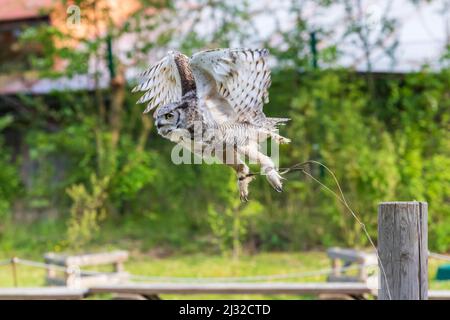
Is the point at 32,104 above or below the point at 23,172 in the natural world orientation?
above

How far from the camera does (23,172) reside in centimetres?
963

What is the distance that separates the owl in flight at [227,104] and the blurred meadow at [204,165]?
420cm

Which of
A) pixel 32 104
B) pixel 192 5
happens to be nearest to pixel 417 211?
pixel 192 5

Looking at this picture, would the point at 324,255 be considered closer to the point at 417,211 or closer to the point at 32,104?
the point at 32,104

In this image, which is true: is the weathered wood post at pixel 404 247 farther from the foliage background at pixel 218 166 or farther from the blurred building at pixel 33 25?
the blurred building at pixel 33 25

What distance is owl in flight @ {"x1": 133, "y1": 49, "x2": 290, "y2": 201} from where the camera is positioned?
2.64 metres

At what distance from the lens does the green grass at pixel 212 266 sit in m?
6.87

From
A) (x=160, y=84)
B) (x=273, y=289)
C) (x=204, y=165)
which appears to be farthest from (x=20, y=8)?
(x=160, y=84)

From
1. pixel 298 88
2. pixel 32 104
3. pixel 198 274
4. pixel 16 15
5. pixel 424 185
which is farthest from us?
pixel 16 15

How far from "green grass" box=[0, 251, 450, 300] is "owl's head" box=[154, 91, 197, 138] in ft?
13.1

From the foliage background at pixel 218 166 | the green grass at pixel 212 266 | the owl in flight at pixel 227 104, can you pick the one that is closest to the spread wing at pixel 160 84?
the owl in flight at pixel 227 104

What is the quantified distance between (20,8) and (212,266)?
4920mm

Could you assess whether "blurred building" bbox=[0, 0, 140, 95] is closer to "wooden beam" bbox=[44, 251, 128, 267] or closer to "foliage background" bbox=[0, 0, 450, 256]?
"foliage background" bbox=[0, 0, 450, 256]
